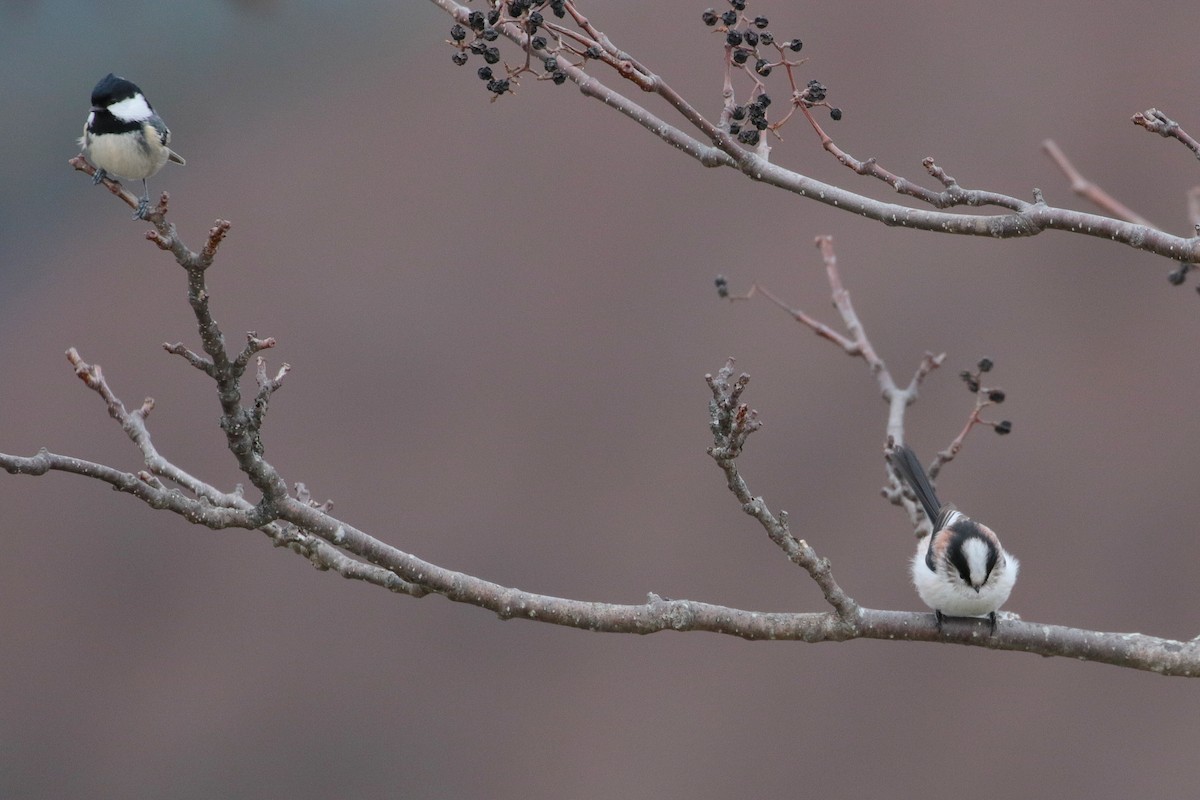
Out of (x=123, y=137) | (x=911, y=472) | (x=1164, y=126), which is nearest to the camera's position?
(x=1164, y=126)

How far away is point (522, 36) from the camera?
5.82ft

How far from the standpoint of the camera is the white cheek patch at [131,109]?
2162 millimetres

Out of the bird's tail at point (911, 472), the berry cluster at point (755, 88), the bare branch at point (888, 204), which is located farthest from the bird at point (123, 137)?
the bird's tail at point (911, 472)

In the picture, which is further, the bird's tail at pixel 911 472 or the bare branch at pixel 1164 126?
the bird's tail at pixel 911 472

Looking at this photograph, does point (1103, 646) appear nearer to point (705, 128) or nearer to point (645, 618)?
point (645, 618)

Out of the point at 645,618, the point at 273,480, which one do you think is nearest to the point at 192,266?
the point at 273,480

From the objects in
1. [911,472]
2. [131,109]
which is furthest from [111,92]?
[911,472]

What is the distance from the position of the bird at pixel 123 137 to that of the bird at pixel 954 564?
1597mm

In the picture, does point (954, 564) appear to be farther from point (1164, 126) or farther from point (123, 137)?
point (123, 137)

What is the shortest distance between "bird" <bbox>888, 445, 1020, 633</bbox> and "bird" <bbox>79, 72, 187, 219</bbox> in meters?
1.60

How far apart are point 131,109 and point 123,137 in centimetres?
9

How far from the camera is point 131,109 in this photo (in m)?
2.19

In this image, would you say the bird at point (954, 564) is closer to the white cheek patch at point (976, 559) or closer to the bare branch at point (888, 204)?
the white cheek patch at point (976, 559)

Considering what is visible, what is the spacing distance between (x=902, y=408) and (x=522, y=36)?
113cm
